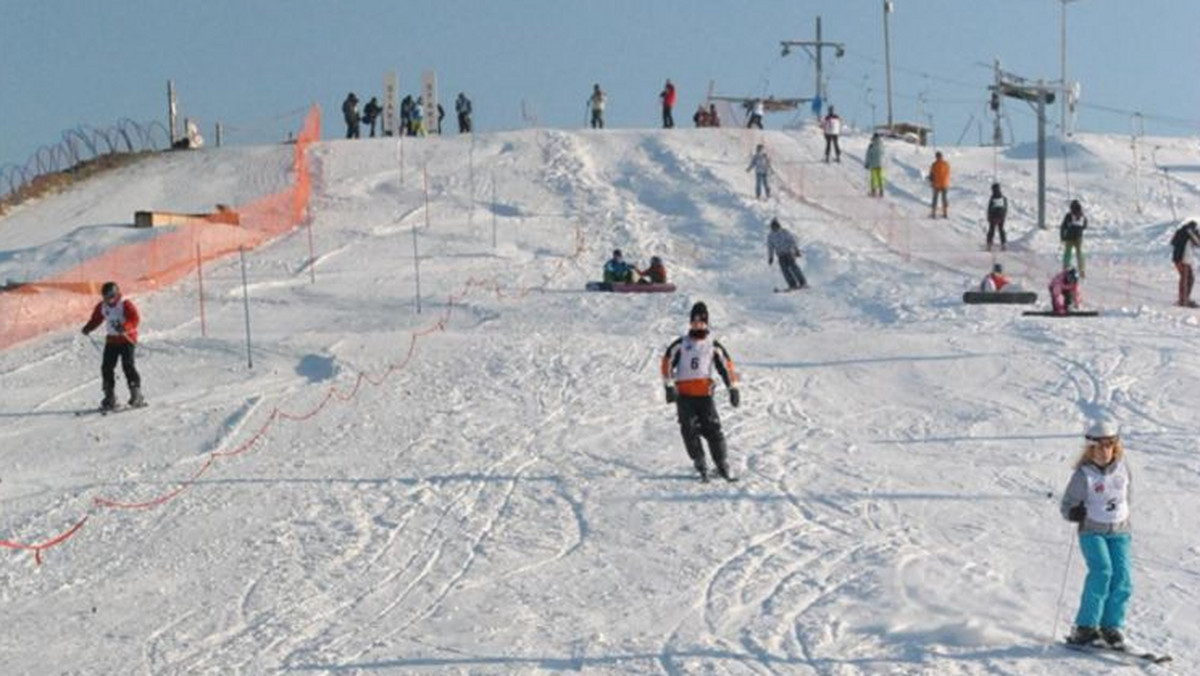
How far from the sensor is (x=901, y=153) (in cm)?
3859

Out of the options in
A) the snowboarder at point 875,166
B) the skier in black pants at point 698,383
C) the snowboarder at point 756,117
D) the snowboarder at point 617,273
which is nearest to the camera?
the skier in black pants at point 698,383

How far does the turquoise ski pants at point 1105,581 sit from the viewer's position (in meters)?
8.63

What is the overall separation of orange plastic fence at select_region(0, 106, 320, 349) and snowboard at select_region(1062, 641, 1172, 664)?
1664cm

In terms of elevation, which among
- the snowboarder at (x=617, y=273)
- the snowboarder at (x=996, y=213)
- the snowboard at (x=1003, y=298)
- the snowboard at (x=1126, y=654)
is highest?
the snowboarder at (x=996, y=213)

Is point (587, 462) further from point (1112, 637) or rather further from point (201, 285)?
point (201, 285)

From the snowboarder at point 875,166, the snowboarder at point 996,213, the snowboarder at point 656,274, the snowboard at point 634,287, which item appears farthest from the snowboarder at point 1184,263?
the snowboarder at point 875,166

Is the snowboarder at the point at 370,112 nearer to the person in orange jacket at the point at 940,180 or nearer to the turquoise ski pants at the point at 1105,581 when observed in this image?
the person in orange jacket at the point at 940,180

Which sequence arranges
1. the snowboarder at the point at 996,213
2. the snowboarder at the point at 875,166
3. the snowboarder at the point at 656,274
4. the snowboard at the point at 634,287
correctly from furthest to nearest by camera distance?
the snowboarder at the point at 875,166 < the snowboarder at the point at 996,213 < the snowboarder at the point at 656,274 < the snowboard at the point at 634,287

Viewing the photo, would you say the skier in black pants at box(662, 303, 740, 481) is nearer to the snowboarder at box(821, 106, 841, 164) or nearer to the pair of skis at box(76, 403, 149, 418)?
the pair of skis at box(76, 403, 149, 418)

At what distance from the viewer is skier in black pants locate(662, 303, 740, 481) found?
1275cm

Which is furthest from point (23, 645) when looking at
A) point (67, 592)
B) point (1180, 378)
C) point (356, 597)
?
point (1180, 378)

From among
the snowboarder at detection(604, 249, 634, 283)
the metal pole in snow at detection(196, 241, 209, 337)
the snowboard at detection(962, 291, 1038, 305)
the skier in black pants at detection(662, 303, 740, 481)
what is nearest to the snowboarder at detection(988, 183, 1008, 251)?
the snowboard at detection(962, 291, 1038, 305)

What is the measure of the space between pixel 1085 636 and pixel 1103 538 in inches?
21.5

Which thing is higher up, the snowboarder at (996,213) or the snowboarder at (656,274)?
the snowboarder at (996,213)
